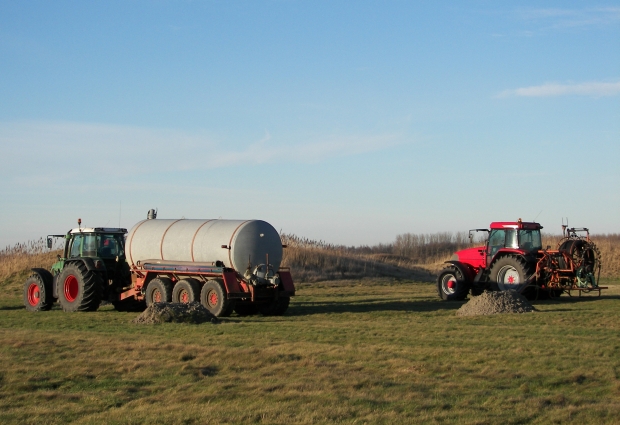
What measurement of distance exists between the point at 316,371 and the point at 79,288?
12.3 m

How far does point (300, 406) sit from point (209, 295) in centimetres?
1167

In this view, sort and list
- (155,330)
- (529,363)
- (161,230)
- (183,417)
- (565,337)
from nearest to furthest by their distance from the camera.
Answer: (183,417)
(529,363)
(565,337)
(155,330)
(161,230)

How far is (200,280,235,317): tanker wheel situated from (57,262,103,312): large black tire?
334 cm

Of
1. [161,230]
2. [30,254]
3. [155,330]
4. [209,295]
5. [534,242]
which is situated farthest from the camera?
[30,254]

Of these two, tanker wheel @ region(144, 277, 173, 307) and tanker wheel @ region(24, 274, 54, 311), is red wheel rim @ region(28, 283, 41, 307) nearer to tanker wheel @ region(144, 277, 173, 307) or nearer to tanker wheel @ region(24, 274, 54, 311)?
tanker wheel @ region(24, 274, 54, 311)

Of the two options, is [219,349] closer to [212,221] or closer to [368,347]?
[368,347]

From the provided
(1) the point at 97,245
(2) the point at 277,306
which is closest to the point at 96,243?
(1) the point at 97,245

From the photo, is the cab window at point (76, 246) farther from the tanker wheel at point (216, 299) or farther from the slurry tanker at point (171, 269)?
the tanker wheel at point (216, 299)

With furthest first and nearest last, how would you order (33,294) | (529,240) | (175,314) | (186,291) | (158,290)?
(529,240) < (33,294) < (158,290) < (186,291) < (175,314)

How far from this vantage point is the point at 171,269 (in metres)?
21.6

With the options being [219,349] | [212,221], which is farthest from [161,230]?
[219,349]

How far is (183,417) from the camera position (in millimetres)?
8797

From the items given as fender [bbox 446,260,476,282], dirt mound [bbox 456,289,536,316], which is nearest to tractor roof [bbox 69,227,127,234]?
dirt mound [bbox 456,289,536,316]

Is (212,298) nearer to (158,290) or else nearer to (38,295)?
(158,290)
